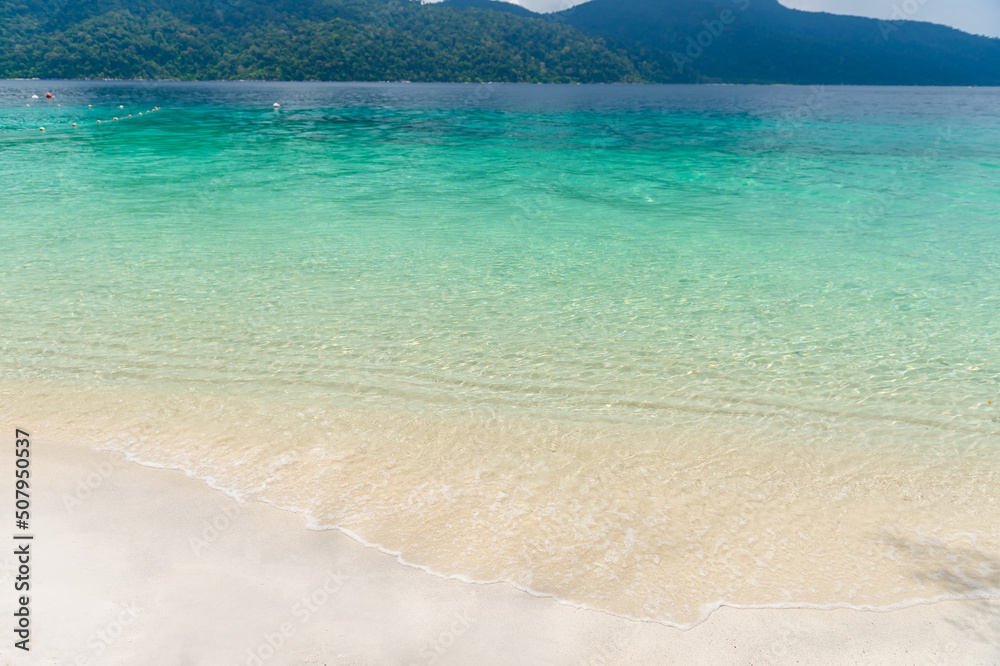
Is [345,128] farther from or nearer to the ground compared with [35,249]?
farther from the ground

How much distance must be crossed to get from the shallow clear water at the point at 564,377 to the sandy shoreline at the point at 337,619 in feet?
0.69

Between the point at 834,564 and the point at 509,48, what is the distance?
209m

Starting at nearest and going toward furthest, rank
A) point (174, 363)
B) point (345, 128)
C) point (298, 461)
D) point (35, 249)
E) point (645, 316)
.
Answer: point (298, 461) → point (174, 363) → point (645, 316) → point (35, 249) → point (345, 128)

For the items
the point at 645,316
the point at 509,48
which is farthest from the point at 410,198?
the point at 509,48

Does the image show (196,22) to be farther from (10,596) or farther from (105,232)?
(10,596)

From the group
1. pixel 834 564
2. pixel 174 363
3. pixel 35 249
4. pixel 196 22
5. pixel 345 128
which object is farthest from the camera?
pixel 196 22

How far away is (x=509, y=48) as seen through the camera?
191m

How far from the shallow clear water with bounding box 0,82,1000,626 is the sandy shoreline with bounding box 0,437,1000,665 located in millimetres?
211

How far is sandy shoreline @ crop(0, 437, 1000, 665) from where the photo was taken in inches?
143

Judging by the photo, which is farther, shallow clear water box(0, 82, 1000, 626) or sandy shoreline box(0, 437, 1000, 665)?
shallow clear water box(0, 82, 1000, 626)

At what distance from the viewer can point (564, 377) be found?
7375 mm

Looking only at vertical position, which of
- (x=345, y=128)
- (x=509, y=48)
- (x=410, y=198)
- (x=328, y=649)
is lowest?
(x=328, y=649)

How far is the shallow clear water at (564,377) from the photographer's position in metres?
4.67

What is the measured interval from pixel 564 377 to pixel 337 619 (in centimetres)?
420
